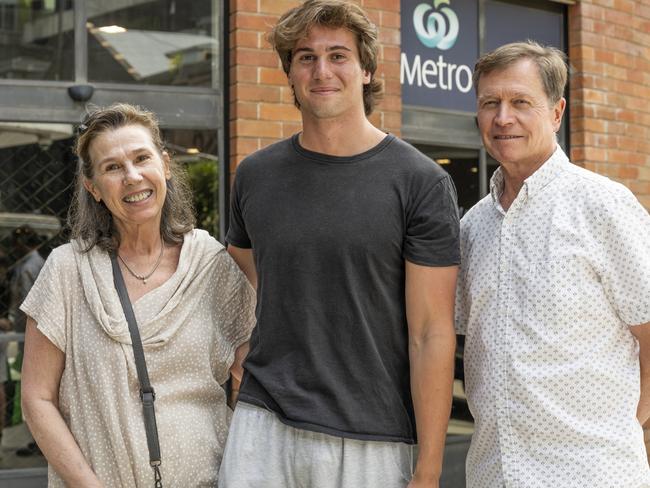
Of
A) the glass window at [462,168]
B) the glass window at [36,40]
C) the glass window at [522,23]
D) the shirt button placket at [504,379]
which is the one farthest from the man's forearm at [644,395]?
the glass window at [522,23]

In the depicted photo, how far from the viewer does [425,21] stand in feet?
20.6

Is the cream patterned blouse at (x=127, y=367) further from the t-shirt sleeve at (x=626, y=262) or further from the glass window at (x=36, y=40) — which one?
the glass window at (x=36, y=40)

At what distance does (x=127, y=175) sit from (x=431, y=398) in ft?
3.58

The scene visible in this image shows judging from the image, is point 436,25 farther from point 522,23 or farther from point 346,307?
point 346,307

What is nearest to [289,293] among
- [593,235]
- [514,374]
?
[514,374]

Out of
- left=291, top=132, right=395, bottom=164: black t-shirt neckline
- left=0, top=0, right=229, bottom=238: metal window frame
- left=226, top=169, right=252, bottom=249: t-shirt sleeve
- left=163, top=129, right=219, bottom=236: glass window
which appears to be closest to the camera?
left=291, top=132, right=395, bottom=164: black t-shirt neckline

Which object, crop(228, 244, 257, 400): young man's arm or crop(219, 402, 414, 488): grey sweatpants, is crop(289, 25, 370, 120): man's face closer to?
crop(228, 244, 257, 400): young man's arm

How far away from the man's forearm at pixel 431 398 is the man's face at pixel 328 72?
0.73m

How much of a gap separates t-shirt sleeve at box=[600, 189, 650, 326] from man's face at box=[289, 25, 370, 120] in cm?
82

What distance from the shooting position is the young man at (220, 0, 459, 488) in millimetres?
2883

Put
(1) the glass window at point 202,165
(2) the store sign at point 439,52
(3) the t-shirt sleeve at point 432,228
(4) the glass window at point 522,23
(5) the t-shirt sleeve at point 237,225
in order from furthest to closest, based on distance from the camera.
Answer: (4) the glass window at point 522,23
(2) the store sign at point 439,52
(1) the glass window at point 202,165
(5) the t-shirt sleeve at point 237,225
(3) the t-shirt sleeve at point 432,228

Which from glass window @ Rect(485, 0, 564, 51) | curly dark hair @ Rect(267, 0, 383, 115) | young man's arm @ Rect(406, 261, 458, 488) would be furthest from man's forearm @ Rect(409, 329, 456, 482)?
glass window @ Rect(485, 0, 564, 51)

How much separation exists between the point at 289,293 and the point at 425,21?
3731 mm

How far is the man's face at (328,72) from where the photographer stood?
2992mm
